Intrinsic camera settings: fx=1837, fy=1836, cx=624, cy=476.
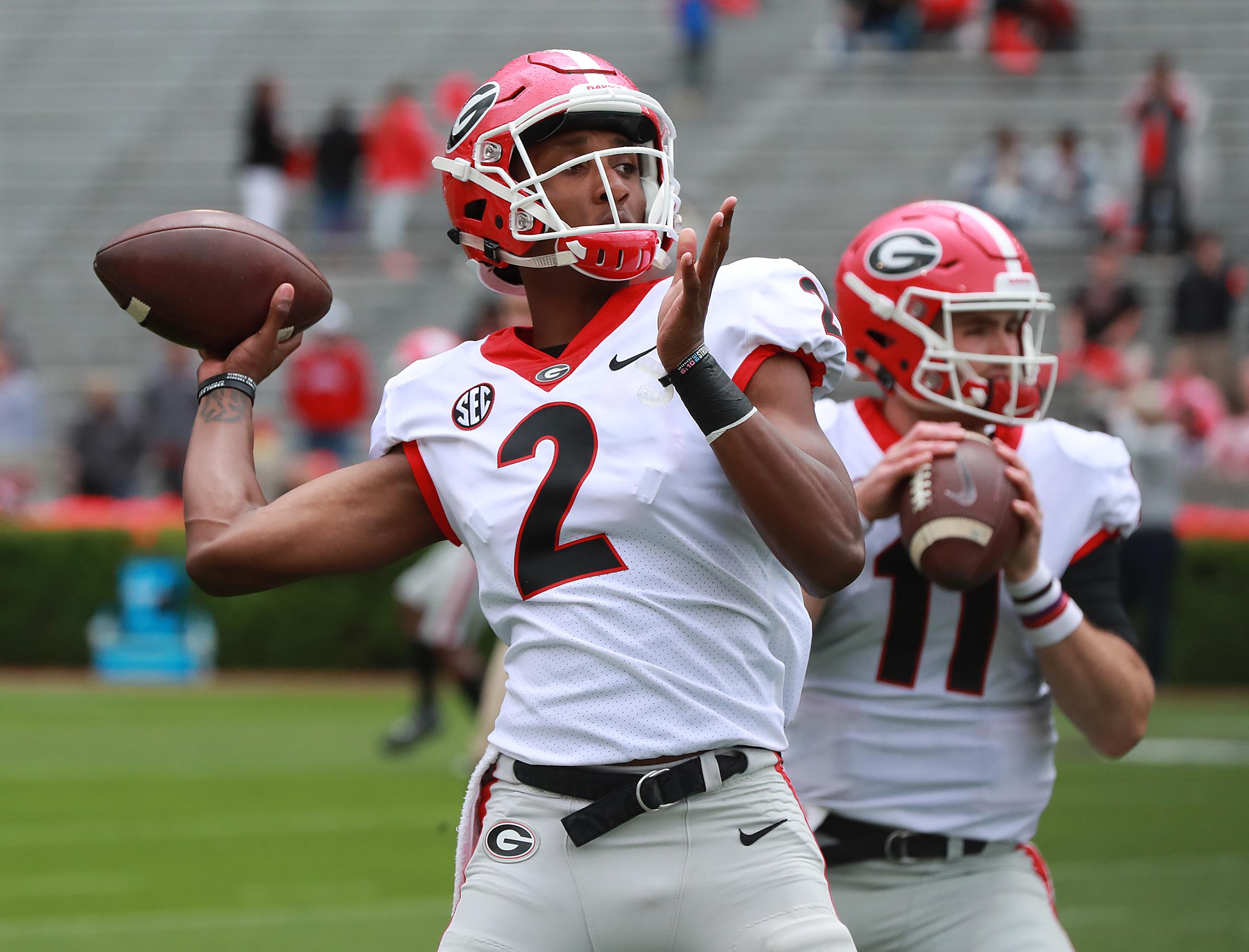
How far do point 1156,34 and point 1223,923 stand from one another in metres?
14.9

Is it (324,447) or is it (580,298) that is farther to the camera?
(324,447)

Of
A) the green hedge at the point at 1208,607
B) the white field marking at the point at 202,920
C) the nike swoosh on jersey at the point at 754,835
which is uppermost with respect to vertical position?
the nike swoosh on jersey at the point at 754,835

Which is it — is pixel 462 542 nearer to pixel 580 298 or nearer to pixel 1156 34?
pixel 580 298

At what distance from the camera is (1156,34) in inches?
747

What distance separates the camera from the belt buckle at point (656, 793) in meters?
2.49

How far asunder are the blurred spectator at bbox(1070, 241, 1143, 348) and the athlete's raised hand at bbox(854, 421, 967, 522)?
38.2 feet

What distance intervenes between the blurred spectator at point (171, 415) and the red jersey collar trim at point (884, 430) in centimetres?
1081

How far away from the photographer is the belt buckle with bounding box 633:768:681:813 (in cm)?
249

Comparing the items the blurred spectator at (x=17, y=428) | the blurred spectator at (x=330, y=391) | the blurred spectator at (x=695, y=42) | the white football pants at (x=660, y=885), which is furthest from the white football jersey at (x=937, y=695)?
the blurred spectator at (x=695, y=42)

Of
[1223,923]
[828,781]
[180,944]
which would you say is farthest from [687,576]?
[1223,923]

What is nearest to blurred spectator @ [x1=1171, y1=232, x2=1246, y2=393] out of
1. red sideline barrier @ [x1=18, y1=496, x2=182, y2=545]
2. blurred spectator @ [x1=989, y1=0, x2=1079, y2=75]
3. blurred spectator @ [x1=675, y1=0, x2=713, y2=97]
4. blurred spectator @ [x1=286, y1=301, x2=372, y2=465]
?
blurred spectator @ [x1=989, y1=0, x2=1079, y2=75]

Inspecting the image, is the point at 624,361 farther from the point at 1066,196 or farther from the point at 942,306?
the point at 1066,196

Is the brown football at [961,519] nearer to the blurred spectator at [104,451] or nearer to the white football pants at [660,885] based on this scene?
the white football pants at [660,885]

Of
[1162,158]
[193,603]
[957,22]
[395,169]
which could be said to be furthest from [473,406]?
[957,22]
